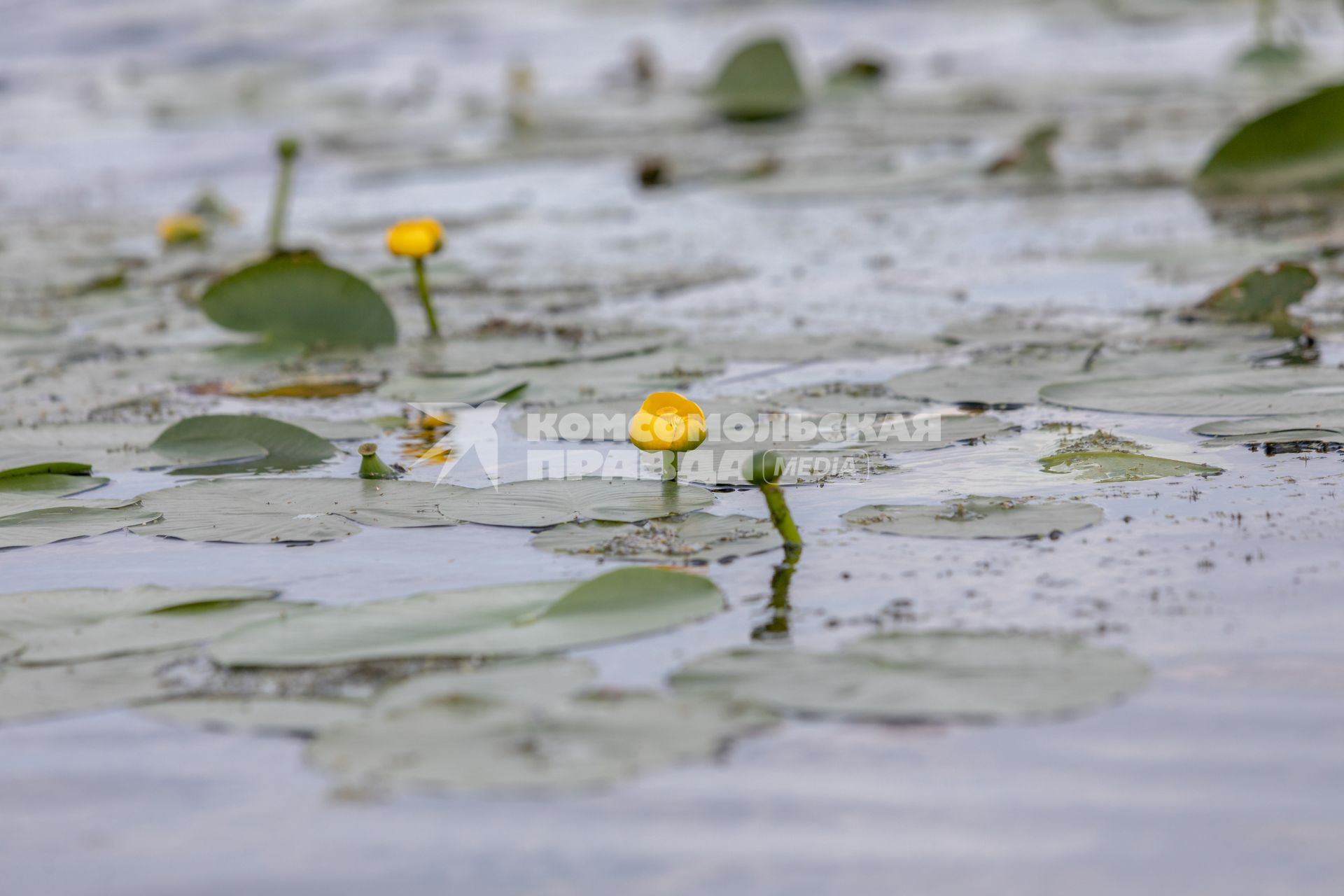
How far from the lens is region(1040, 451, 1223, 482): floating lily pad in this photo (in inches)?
82.9

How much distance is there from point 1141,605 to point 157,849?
1031 millimetres

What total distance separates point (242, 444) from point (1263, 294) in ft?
6.57

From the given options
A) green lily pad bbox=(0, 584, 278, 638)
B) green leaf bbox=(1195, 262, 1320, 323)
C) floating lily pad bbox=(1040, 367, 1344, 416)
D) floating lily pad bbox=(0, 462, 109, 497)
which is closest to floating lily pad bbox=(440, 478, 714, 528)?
green lily pad bbox=(0, 584, 278, 638)

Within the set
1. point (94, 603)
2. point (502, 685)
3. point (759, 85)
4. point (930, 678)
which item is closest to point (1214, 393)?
point (930, 678)

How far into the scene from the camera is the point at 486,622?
165 cm

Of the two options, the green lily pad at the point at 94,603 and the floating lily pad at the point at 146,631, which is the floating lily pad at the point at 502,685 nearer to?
the floating lily pad at the point at 146,631

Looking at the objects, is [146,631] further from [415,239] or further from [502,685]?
[415,239]

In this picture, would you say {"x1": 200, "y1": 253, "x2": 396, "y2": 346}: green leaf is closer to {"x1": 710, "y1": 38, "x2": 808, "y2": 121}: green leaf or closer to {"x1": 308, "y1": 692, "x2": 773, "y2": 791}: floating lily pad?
{"x1": 308, "y1": 692, "x2": 773, "y2": 791}: floating lily pad

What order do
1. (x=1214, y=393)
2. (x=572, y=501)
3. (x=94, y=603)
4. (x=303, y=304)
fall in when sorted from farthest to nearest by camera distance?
1. (x=303, y=304)
2. (x=1214, y=393)
3. (x=572, y=501)
4. (x=94, y=603)

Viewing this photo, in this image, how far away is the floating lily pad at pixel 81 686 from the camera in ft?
4.90

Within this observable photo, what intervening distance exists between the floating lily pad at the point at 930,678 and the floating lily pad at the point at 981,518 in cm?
37

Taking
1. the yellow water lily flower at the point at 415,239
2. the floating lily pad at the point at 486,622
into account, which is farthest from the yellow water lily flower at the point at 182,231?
the floating lily pad at the point at 486,622

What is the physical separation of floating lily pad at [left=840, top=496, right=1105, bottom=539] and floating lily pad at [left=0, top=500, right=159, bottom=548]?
1.01 m

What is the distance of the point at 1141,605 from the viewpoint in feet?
5.38
